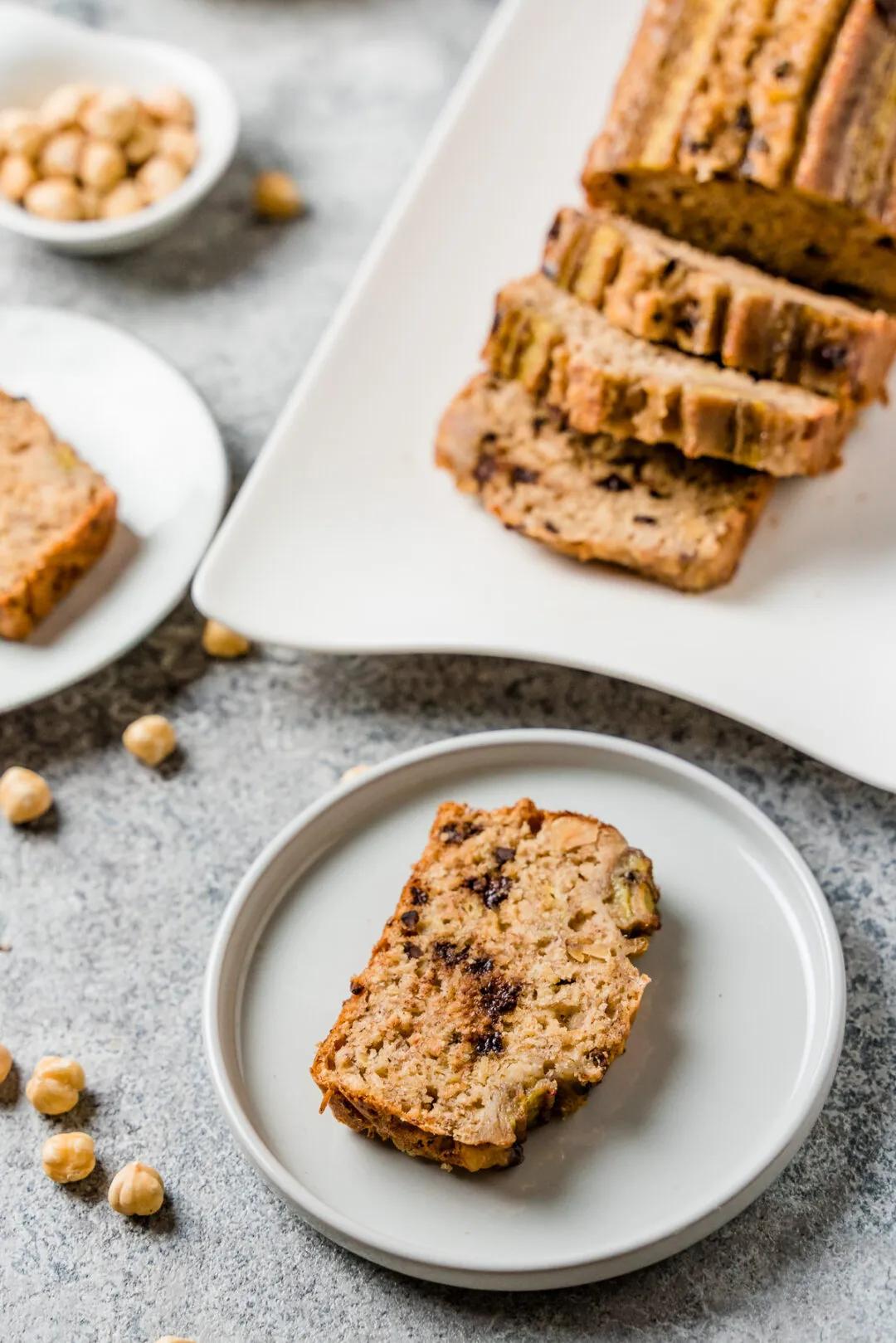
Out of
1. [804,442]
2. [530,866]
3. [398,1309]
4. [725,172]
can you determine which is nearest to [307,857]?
[530,866]

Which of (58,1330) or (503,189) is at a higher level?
(503,189)

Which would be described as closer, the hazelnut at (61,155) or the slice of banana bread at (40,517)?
the slice of banana bread at (40,517)

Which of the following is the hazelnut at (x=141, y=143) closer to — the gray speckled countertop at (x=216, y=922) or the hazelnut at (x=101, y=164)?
the hazelnut at (x=101, y=164)

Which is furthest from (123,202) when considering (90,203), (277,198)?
(277,198)

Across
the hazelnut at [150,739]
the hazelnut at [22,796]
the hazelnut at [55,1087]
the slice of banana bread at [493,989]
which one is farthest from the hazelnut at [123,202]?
the hazelnut at [55,1087]

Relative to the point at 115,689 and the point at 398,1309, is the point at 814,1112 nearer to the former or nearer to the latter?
the point at 398,1309

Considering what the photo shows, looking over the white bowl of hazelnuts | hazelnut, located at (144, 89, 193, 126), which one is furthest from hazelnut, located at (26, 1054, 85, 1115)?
hazelnut, located at (144, 89, 193, 126)
